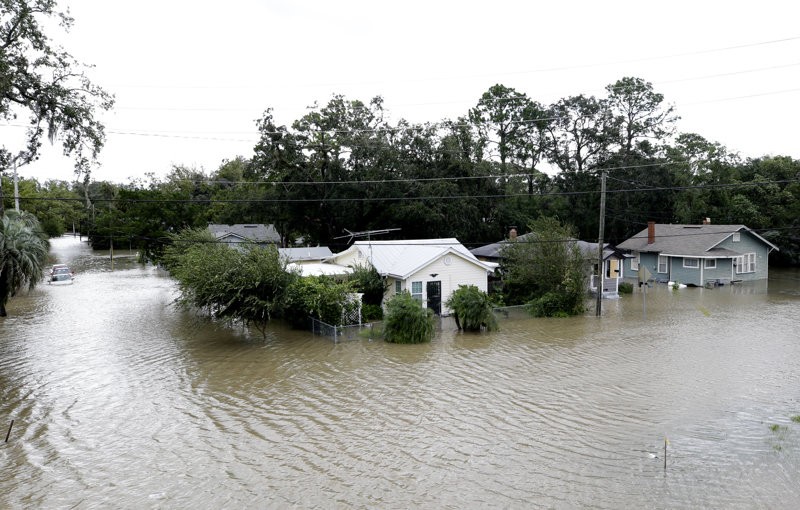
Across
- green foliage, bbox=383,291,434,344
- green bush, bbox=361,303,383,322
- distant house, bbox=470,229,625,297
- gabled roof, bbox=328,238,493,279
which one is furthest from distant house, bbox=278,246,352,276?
distant house, bbox=470,229,625,297

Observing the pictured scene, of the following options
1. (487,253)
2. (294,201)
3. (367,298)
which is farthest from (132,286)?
(487,253)

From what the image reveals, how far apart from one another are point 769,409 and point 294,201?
99.9 ft

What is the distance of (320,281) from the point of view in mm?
23625

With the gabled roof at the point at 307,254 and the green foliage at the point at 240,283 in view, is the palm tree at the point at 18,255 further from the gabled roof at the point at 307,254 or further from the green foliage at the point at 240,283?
the gabled roof at the point at 307,254

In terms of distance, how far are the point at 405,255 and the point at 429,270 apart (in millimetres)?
1831

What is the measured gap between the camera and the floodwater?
10023mm

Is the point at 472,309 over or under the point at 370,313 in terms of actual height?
over

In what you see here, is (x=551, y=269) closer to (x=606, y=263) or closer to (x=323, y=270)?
(x=606, y=263)

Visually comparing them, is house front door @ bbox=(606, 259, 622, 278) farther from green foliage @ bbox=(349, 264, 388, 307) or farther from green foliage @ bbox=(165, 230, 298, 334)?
green foliage @ bbox=(165, 230, 298, 334)

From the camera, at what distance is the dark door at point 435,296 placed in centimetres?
2642

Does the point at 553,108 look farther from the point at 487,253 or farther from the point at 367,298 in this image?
the point at 367,298

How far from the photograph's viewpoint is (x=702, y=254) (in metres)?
37.4

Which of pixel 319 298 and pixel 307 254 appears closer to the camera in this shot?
pixel 319 298

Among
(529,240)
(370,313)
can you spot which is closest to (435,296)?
(370,313)
